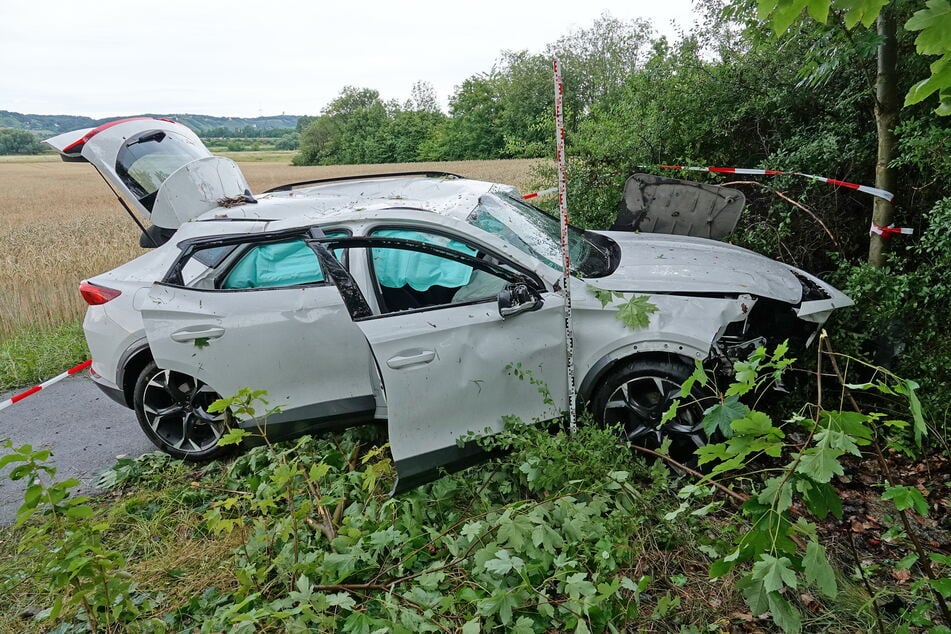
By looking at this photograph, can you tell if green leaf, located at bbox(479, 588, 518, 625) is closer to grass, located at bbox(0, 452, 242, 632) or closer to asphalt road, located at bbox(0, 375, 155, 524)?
grass, located at bbox(0, 452, 242, 632)

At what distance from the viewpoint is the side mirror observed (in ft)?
11.4

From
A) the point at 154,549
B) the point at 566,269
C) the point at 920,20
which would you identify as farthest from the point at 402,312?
the point at 920,20

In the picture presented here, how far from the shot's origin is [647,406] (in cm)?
382

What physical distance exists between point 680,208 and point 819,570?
446 cm

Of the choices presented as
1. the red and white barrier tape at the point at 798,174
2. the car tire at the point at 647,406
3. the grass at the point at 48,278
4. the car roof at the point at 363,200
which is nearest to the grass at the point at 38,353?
the grass at the point at 48,278

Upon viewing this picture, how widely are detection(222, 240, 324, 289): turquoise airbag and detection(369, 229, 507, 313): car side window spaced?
45cm

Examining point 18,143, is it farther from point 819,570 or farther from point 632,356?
point 819,570

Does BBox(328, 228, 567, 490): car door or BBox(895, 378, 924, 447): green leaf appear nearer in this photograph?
BBox(895, 378, 924, 447): green leaf

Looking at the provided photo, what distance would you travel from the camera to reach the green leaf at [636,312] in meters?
3.63

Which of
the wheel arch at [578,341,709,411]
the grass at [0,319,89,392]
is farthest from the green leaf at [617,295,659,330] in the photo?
the grass at [0,319,89,392]

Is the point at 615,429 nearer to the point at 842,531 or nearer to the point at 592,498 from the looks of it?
the point at 592,498

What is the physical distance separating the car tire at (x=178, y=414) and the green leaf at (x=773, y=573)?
3.69 metres

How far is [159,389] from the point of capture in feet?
14.8

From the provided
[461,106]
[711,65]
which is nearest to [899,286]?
[711,65]
